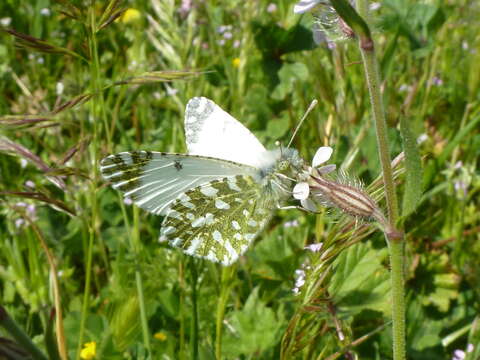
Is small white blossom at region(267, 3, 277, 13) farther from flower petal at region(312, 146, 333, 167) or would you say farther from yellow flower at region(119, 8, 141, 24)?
flower petal at region(312, 146, 333, 167)

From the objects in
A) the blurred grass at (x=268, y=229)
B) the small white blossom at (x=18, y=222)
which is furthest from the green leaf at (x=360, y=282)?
the small white blossom at (x=18, y=222)

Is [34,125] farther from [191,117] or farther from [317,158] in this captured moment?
[317,158]

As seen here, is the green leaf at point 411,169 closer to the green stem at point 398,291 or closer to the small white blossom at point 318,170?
the green stem at point 398,291

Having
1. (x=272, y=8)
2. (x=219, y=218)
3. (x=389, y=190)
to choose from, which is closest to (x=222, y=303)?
(x=219, y=218)

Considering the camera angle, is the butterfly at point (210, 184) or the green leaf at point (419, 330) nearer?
the butterfly at point (210, 184)

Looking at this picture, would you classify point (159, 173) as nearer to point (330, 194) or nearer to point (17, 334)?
point (330, 194)

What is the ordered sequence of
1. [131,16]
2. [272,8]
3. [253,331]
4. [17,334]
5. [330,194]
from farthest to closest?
1. [272,8]
2. [131,16]
3. [253,331]
4. [330,194]
5. [17,334]

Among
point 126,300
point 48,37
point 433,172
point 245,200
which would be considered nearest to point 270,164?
point 245,200
